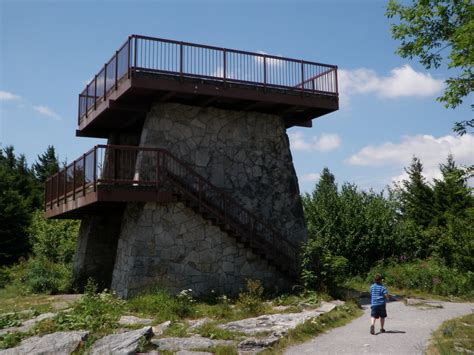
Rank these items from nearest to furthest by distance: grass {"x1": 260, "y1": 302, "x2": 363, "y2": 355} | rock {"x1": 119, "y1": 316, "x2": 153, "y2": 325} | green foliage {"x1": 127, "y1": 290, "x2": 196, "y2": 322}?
1. grass {"x1": 260, "y1": 302, "x2": 363, "y2": 355}
2. rock {"x1": 119, "y1": 316, "x2": 153, "y2": 325}
3. green foliage {"x1": 127, "y1": 290, "x2": 196, "y2": 322}

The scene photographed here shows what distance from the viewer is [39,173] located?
5450 cm

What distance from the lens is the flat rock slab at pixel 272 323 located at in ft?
38.5

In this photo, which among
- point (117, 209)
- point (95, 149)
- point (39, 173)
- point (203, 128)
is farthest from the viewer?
point (39, 173)

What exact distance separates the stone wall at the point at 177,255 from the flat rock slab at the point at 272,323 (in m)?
3.58

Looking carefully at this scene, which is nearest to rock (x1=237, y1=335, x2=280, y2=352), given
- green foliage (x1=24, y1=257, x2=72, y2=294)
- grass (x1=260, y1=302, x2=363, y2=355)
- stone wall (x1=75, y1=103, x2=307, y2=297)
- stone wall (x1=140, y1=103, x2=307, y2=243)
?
grass (x1=260, y1=302, x2=363, y2=355)

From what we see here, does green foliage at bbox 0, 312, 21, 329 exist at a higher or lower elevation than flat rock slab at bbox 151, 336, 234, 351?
higher

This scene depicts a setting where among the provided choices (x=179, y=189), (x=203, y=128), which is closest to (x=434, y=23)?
(x=203, y=128)

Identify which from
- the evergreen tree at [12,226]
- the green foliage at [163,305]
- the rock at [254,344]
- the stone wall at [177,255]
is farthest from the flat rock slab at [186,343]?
the evergreen tree at [12,226]

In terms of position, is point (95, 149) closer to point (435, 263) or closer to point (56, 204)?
point (56, 204)

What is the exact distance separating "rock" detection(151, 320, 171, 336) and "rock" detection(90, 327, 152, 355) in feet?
2.77

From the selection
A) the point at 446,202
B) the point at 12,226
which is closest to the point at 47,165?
the point at 12,226

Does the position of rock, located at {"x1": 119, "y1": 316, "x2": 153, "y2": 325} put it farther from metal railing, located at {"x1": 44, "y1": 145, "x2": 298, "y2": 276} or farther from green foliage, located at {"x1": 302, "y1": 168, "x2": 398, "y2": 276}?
green foliage, located at {"x1": 302, "y1": 168, "x2": 398, "y2": 276}

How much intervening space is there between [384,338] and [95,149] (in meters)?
9.05

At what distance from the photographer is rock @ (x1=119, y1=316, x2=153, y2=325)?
12491 mm
